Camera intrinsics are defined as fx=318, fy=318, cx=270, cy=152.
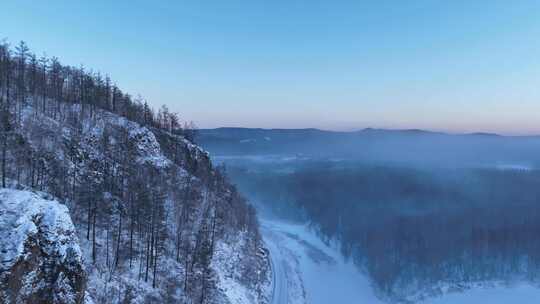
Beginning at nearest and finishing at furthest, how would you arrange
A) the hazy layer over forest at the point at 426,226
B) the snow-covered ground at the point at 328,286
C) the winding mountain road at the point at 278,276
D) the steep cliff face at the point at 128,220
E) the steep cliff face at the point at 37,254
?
the steep cliff face at the point at 37,254
the steep cliff face at the point at 128,220
the winding mountain road at the point at 278,276
the snow-covered ground at the point at 328,286
the hazy layer over forest at the point at 426,226

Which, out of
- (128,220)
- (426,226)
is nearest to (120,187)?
(128,220)

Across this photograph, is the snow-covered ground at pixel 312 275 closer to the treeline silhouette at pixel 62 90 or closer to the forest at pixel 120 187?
the forest at pixel 120 187

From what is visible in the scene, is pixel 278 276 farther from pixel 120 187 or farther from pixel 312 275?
pixel 120 187

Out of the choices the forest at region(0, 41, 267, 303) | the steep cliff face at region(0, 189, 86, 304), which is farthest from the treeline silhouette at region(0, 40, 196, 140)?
the steep cliff face at region(0, 189, 86, 304)

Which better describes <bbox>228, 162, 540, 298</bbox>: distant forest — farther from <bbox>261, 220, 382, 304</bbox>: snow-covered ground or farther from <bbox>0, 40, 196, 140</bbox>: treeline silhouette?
<bbox>0, 40, 196, 140</bbox>: treeline silhouette

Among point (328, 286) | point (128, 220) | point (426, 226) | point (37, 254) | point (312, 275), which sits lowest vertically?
point (328, 286)

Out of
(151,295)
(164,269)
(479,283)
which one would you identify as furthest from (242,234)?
(479,283)

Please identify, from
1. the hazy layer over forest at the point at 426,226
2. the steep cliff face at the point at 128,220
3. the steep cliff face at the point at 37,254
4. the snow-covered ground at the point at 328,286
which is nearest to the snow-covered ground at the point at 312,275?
the snow-covered ground at the point at 328,286
